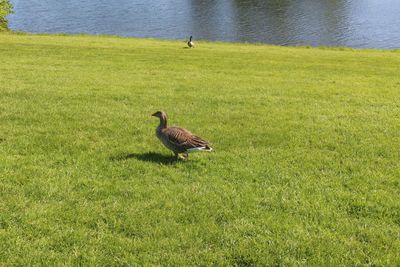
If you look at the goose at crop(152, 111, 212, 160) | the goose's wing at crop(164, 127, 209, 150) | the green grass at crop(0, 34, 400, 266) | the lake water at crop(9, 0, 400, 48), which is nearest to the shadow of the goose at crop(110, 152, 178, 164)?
the green grass at crop(0, 34, 400, 266)

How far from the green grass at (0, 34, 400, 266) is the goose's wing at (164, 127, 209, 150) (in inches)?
21.0

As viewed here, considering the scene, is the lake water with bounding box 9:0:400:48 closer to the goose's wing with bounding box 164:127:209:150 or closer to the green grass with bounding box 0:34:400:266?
the green grass with bounding box 0:34:400:266

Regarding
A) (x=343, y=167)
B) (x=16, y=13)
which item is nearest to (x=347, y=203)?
(x=343, y=167)

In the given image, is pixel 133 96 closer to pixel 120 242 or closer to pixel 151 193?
pixel 151 193

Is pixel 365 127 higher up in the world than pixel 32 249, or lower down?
lower down

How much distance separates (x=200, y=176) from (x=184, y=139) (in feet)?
2.48

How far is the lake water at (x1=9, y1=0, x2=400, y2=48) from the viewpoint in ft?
150

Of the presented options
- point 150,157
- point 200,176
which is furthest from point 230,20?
point 200,176

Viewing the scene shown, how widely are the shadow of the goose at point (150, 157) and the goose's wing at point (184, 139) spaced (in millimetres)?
586

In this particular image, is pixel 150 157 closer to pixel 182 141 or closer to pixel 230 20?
pixel 182 141

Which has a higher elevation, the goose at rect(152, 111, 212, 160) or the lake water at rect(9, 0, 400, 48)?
the goose at rect(152, 111, 212, 160)

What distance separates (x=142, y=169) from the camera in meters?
8.47

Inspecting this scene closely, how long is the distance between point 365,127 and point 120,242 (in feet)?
25.3

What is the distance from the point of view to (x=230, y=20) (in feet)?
180
